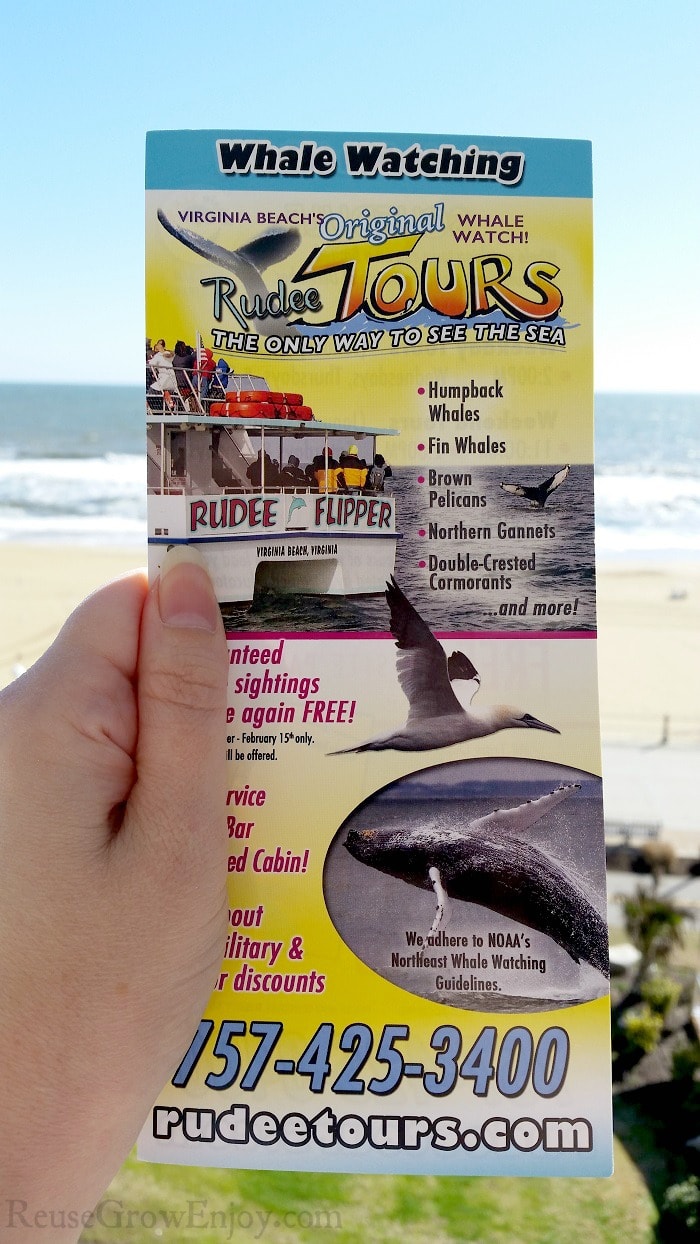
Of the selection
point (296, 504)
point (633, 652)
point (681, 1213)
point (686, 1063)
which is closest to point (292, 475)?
point (296, 504)

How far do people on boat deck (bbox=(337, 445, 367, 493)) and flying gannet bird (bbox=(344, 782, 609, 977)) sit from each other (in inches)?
13.1

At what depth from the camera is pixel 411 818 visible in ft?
3.09

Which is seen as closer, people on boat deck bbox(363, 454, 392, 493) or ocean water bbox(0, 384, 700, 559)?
people on boat deck bbox(363, 454, 392, 493)

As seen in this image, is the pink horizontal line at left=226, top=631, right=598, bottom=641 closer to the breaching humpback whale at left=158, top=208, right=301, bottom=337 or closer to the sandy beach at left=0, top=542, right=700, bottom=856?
the breaching humpback whale at left=158, top=208, right=301, bottom=337

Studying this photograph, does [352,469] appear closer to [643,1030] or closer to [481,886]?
[481,886]

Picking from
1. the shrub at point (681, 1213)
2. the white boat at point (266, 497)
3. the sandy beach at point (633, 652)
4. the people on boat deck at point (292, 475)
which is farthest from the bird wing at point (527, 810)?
the sandy beach at point (633, 652)

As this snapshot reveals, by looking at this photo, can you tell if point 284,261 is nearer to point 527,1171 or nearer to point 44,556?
point 527,1171

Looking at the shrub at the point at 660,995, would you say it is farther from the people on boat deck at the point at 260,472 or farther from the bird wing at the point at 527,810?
the people on boat deck at the point at 260,472

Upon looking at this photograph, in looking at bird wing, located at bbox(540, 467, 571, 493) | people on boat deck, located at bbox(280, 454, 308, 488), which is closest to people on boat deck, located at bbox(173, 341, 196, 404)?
people on boat deck, located at bbox(280, 454, 308, 488)

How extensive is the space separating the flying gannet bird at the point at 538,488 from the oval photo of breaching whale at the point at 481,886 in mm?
250

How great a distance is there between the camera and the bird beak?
36.9 inches

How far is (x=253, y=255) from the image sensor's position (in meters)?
0.90

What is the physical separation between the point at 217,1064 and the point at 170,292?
2.41 feet

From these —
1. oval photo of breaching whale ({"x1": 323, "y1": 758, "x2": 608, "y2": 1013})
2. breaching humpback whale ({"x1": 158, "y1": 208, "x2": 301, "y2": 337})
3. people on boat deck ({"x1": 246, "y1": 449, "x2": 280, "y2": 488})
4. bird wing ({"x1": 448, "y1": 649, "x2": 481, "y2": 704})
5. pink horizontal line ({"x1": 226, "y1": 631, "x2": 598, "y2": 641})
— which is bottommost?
oval photo of breaching whale ({"x1": 323, "y1": 758, "x2": 608, "y2": 1013})
